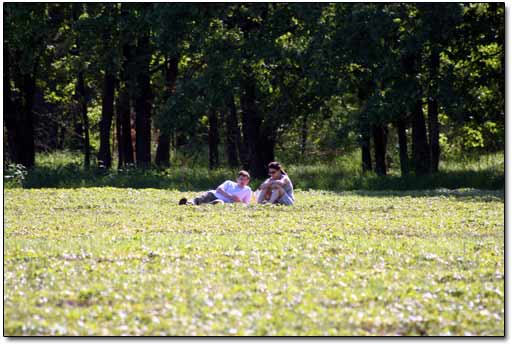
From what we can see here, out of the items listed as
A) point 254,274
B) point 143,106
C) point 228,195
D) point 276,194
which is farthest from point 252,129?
point 254,274

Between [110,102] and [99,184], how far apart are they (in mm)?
6695

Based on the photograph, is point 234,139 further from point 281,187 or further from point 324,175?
point 281,187

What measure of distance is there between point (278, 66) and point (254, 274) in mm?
23621

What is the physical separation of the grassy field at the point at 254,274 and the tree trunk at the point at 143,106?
1883cm

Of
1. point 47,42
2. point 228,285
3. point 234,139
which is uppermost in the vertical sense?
point 47,42

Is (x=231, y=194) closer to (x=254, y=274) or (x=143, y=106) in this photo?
(x=254, y=274)

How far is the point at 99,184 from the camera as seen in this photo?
102 ft

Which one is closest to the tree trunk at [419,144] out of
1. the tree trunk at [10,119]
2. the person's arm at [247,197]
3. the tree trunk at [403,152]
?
the tree trunk at [403,152]

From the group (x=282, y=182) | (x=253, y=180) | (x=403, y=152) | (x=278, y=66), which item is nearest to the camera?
(x=282, y=182)

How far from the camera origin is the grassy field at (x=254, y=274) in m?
8.00

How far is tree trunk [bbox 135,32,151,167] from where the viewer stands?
3638cm

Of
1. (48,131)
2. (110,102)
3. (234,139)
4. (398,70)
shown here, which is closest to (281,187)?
(398,70)

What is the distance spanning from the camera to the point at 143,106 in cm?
3747

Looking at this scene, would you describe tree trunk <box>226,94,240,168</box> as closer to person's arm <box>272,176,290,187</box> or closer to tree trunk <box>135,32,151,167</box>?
tree trunk <box>135,32,151,167</box>
